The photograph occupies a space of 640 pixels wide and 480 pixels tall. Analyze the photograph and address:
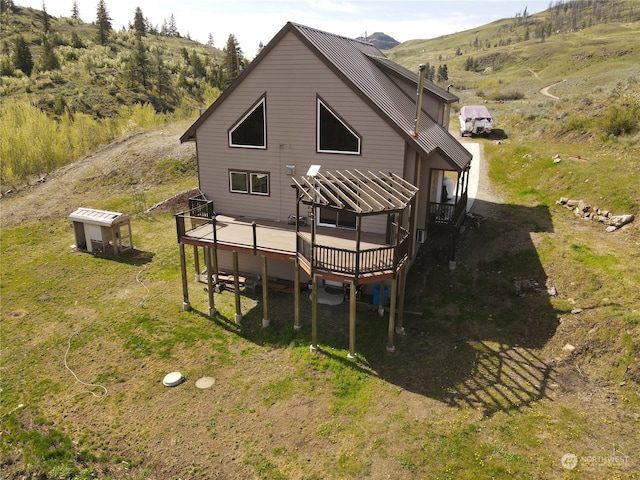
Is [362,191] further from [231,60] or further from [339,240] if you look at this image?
[231,60]

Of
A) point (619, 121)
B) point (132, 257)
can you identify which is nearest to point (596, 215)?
point (619, 121)

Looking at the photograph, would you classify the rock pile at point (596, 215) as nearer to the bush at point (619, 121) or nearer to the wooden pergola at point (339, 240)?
the bush at point (619, 121)

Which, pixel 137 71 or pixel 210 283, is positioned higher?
pixel 137 71

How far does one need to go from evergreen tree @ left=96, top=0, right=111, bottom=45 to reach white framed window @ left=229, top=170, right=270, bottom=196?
97.3 m

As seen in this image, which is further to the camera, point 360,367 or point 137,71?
point 137,71

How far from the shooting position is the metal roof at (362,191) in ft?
40.6

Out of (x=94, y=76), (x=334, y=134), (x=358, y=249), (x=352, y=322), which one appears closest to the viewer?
(x=358, y=249)

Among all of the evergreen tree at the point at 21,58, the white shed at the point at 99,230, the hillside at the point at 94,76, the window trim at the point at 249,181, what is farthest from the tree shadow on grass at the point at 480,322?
the evergreen tree at the point at 21,58

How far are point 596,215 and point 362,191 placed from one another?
1343cm

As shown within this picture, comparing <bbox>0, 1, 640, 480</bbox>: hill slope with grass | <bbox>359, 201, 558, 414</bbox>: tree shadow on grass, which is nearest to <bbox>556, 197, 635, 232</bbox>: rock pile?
<bbox>0, 1, 640, 480</bbox>: hill slope with grass

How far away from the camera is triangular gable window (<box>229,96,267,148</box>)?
16531mm

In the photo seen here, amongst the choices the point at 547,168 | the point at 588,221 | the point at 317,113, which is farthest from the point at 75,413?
the point at 547,168

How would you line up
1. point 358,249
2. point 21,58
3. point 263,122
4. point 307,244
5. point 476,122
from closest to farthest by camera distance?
point 358,249, point 307,244, point 263,122, point 476,122, point 21,58

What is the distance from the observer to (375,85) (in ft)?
54.7
